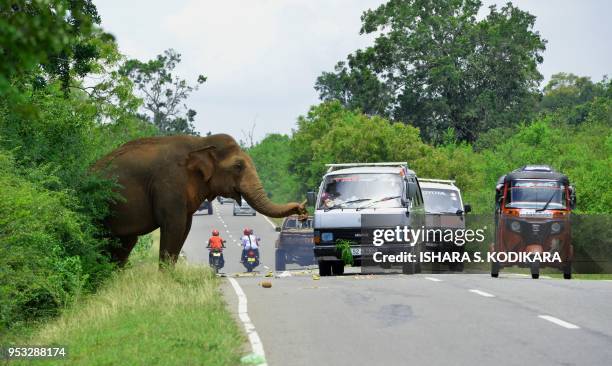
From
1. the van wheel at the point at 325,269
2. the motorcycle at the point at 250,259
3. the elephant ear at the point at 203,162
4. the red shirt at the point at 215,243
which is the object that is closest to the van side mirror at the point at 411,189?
the van wheel at the point at 325,269

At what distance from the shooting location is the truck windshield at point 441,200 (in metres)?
31.8

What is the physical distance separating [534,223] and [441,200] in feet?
23.2

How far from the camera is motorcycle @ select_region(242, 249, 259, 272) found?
37.5m

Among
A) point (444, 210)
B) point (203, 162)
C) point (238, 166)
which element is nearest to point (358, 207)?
point (238, 166)

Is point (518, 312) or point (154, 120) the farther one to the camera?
point (154, 120)

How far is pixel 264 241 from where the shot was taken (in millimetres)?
71125

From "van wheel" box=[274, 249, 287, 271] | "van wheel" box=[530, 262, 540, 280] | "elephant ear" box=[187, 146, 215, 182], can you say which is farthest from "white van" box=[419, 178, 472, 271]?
"elephant ear" box=[187, 146, 215, 182]

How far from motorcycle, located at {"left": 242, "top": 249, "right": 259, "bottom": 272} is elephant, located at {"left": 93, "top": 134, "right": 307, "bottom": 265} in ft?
54.1

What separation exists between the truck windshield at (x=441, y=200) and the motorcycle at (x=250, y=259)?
789 cm

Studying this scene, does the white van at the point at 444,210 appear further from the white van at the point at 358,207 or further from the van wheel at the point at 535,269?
the white van at the point at 358,207

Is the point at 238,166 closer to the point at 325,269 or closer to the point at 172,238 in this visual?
the point at 172,238

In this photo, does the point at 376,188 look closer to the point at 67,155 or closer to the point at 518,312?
the point at 67,155

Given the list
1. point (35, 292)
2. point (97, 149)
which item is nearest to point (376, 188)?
point (97, 149)

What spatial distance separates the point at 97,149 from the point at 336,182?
5.17m
